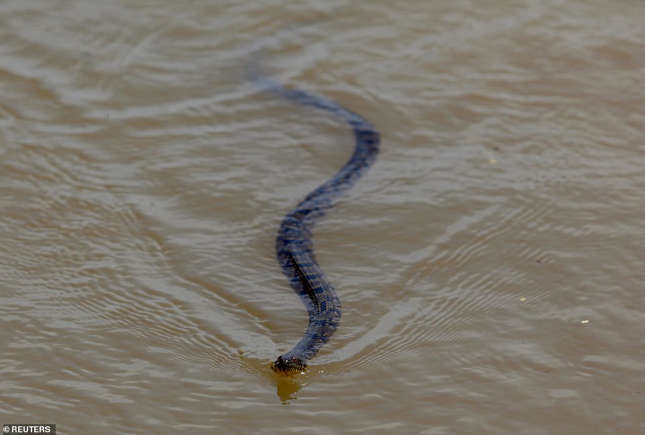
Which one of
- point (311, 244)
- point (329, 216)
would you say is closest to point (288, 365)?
point (311, 244)

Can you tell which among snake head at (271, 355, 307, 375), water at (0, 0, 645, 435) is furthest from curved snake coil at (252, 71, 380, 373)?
water at (0, 0, 645, 435)

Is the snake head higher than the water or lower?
lower

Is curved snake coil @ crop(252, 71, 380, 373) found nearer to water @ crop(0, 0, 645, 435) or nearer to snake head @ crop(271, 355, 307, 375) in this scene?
snake head @ crop(271, 355, 307, 375)

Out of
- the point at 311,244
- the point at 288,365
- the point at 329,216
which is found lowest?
the point at 288,365

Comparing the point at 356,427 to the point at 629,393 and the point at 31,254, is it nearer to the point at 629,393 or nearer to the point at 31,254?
the point at 629,393

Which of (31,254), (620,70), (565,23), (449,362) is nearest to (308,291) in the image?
(449,362)

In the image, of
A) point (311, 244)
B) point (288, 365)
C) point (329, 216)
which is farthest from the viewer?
point (329, 216)

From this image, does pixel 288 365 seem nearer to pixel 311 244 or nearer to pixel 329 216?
pixel 311 244
